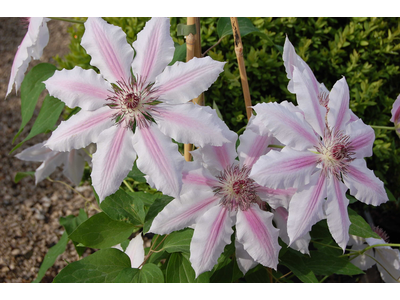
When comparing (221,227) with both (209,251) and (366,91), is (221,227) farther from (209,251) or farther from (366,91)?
(366,91)

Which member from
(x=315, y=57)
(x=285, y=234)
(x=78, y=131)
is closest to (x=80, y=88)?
(x=78, y=131)

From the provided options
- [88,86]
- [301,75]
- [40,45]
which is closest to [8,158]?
[40,45]

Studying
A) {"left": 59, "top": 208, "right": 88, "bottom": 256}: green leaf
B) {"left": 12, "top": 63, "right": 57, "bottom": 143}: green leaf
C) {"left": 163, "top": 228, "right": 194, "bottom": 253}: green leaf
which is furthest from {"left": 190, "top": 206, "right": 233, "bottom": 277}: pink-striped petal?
{"left": 59, "top": 208, "right": 88, "bottom": 256}: green leaf

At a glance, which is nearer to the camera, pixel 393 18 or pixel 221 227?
pixel 221 227

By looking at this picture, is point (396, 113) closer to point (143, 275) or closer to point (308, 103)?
point (308, 103)

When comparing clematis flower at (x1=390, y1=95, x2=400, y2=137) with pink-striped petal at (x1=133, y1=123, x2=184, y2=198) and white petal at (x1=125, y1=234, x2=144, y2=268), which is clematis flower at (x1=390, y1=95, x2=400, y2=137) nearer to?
pink-striped petal at (x1=133, y1=123, x2=184, y2=198)

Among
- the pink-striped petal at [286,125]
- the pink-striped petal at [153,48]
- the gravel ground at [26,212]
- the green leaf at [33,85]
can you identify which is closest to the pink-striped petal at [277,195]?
the pink-striped petal at [286,125]
